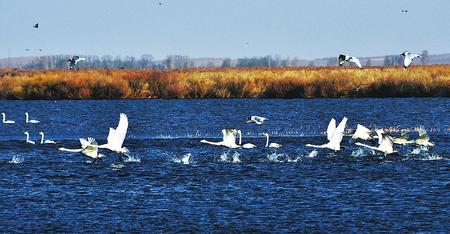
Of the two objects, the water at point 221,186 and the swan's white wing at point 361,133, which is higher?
the swan's white wing at point 361,133

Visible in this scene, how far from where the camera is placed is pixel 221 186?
24.6m

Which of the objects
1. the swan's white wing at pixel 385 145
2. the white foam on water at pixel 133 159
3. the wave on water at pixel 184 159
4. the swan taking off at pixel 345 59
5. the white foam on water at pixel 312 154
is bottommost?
the white foam on water at pixel 133 159

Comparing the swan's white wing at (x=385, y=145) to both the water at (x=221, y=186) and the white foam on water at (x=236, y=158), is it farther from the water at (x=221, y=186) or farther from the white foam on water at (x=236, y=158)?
the white foam on water at (x=236, y=158)

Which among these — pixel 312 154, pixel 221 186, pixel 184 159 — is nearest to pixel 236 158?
pixel 184 159

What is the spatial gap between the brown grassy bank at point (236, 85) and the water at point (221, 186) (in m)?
21.5

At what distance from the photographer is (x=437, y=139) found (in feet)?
121

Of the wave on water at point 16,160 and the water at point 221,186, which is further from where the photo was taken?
the wave on water at point 16,160

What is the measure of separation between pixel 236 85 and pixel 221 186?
138ft

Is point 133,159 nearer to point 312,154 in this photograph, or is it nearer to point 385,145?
point 312,154

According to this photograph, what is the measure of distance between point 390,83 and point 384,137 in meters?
38.7

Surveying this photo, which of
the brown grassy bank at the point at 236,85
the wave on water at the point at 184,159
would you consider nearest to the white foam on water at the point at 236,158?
the wave on water at the point at 184,159

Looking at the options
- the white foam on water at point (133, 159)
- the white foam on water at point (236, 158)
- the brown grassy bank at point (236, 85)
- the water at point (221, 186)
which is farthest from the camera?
the brown grassy bank at point (236, 85)

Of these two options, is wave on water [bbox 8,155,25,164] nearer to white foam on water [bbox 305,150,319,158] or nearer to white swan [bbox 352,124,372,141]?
white foam on water [bbox 305,150,319,158]

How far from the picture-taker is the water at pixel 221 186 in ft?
65.0
